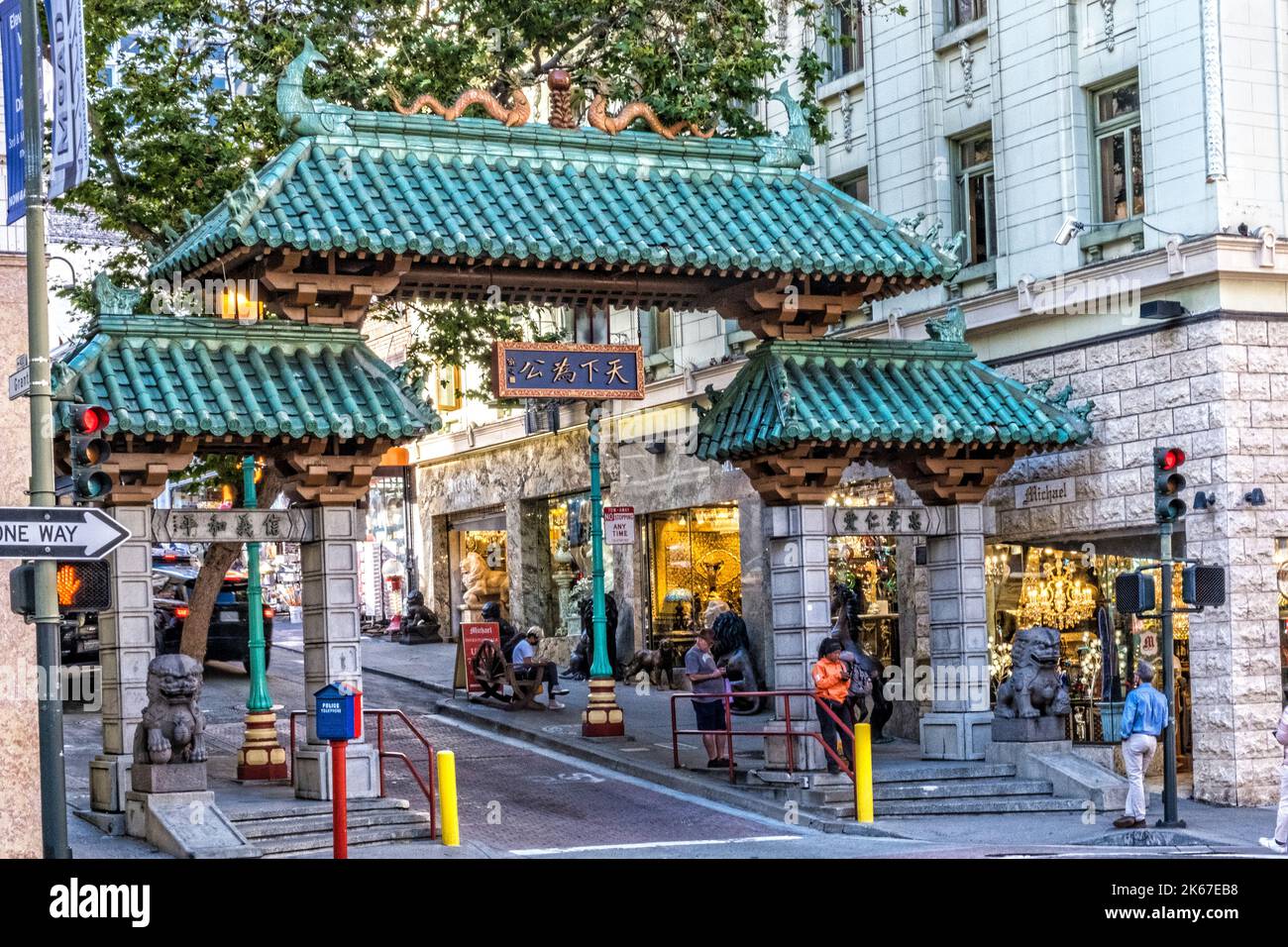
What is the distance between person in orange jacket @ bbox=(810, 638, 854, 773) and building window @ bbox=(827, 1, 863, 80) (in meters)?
12.3

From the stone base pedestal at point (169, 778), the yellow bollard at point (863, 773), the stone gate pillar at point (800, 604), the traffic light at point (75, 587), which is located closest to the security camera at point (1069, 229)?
the stone gate pillar at point (800, 604)

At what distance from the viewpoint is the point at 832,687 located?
21172mm

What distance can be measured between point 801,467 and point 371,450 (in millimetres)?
4824

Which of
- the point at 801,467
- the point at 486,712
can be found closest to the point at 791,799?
the point at 801,467

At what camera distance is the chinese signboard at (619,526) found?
95.0 ft

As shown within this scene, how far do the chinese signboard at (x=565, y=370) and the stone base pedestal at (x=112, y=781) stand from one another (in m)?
5.43

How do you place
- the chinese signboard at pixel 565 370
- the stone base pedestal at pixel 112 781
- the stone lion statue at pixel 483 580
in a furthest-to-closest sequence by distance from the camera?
the stone lion statue at pixel 483 580 < the chinese signboard at pixel 565 370 < the stone base pedestal at pixel 112 781

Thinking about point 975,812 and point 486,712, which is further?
point 486,712

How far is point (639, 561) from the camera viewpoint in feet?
119

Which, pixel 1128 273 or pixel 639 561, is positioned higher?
pixel 1128 273

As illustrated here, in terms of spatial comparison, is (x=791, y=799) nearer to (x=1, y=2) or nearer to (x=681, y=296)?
(x=681, y=296)

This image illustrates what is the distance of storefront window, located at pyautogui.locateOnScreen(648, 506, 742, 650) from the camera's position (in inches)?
1356

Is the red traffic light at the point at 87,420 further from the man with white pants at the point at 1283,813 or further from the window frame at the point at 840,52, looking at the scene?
the window frame at the point at 840,52
